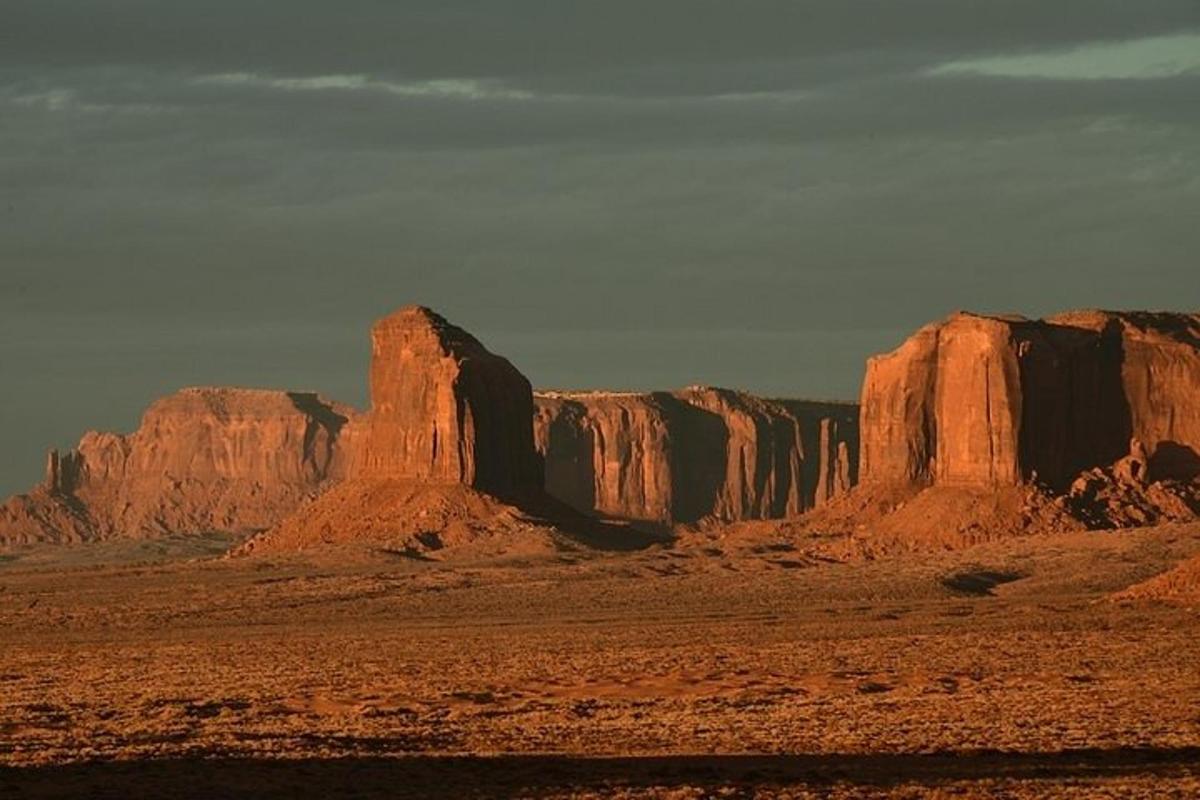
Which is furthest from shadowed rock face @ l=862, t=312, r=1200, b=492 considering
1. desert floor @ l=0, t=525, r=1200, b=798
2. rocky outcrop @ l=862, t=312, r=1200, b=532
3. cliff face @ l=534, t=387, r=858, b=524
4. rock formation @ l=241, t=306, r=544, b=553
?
cliff face @ l=534, t=387, r=858, b=524

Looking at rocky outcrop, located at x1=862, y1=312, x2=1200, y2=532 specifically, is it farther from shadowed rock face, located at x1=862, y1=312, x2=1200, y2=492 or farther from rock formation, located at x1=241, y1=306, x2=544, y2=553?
rock formation, located at x1=241, y1=306, x2=544, y2=553

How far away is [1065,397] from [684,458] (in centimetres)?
7143

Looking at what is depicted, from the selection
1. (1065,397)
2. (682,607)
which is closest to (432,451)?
(1065,397)

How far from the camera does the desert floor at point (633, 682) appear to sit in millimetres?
35250

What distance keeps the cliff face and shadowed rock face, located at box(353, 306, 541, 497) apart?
150 ft

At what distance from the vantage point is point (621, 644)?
63406 millimetres

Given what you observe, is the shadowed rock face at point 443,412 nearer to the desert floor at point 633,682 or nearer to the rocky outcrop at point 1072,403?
the desert floor at point 633,682

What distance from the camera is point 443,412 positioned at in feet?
382

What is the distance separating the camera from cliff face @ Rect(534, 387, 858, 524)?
16850 centimetres

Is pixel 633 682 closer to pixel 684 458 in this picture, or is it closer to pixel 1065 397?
pixel 1065 397

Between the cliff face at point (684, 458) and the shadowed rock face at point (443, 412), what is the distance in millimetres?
45694

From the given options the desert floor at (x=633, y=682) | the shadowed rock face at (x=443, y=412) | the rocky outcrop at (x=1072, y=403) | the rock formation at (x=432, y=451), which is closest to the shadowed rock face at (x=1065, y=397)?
the rocky outcrop at (x=1072, y=403)

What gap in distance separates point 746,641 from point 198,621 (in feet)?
76.3

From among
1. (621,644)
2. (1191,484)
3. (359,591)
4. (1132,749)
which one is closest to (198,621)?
(359,591)
